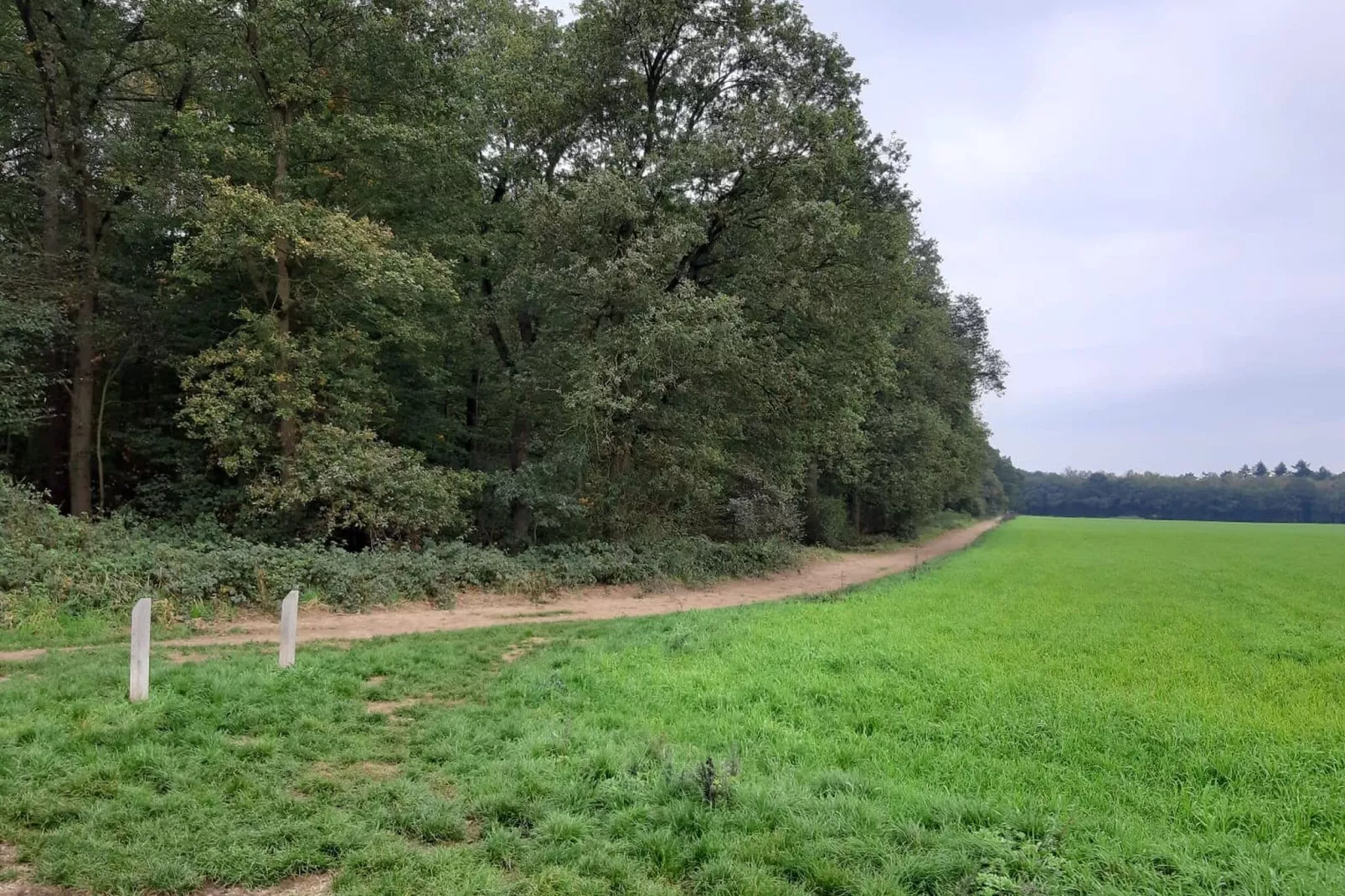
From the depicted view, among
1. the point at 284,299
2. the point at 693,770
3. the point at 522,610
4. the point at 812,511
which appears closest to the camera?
the point at 693,770

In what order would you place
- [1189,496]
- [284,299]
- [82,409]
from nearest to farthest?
[284,299], [82,409], [1189,496]

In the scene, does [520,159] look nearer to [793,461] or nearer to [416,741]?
[793,461]

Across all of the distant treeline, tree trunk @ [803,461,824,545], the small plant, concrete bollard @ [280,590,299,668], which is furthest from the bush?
the distant treeline

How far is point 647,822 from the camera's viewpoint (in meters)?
4.39

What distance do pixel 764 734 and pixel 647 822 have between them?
1.98 metres

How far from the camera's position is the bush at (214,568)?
10625mm

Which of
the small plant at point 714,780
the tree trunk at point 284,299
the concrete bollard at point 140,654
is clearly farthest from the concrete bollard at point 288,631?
the tree trunk at point 284,299

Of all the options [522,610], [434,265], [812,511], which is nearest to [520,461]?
[434,265]

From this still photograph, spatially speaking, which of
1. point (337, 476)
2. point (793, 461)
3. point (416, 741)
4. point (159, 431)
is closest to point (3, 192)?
point (159, 431)

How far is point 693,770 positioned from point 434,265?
14.0m

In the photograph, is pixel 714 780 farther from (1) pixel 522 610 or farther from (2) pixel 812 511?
(2) pixel 812 511

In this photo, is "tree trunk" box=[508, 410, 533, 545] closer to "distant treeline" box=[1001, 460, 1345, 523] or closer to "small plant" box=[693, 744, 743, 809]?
"small plant" box=[693, 744, 743, 809]

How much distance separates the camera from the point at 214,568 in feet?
39.5

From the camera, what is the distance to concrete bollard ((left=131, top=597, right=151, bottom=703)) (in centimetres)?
623
